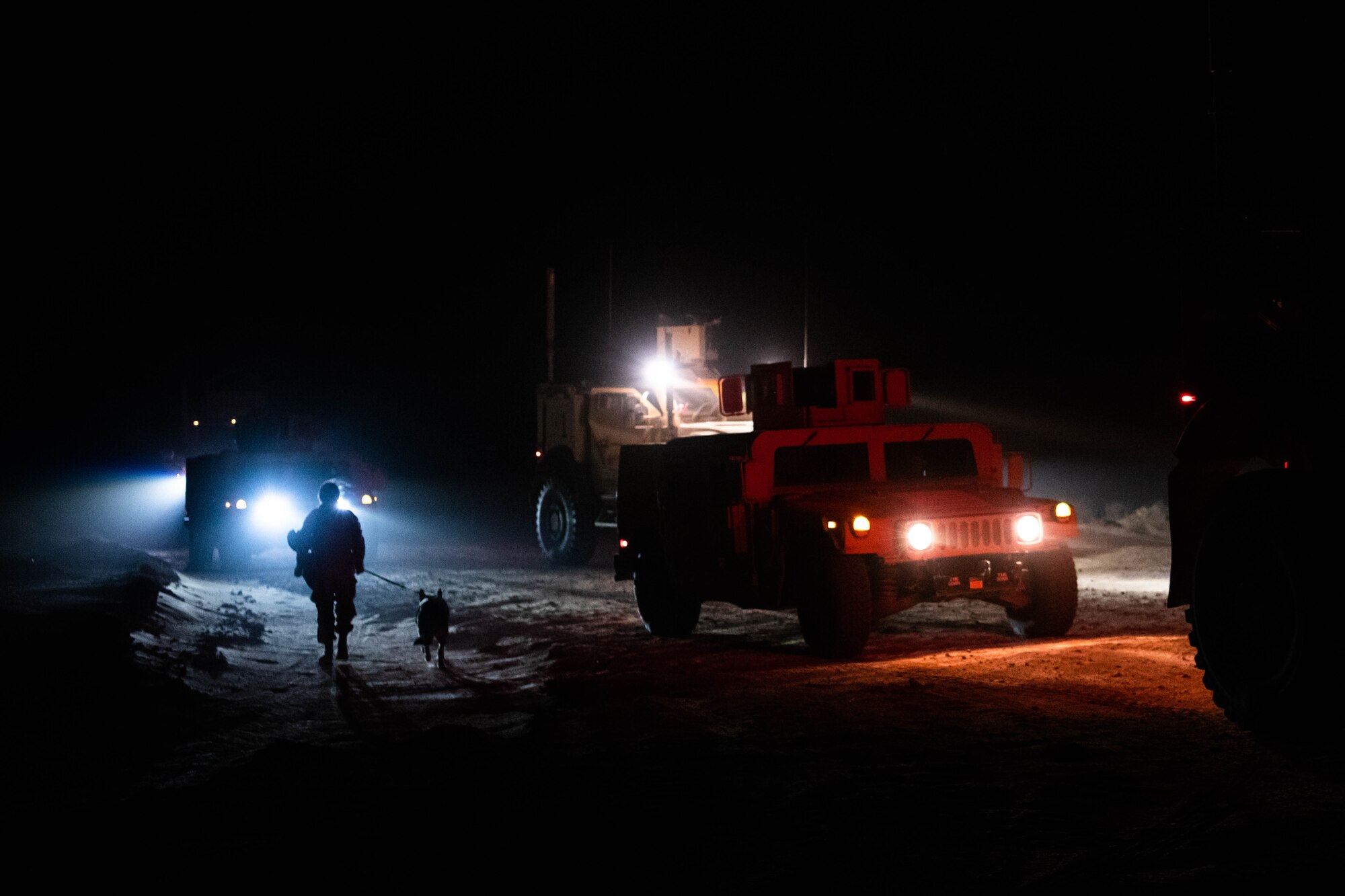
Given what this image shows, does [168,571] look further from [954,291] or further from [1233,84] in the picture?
[954,291]

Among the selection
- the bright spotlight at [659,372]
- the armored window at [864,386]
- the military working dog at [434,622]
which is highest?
the bright spotlight at [659,372]

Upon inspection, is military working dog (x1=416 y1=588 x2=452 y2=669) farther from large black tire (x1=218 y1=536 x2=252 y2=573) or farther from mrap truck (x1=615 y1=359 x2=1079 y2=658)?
large black tire (x1=218 y1=536 x2=252 y2=573)

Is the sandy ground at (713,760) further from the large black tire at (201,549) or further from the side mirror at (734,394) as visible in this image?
the large black tire at (201,549)

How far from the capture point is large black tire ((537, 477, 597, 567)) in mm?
19000

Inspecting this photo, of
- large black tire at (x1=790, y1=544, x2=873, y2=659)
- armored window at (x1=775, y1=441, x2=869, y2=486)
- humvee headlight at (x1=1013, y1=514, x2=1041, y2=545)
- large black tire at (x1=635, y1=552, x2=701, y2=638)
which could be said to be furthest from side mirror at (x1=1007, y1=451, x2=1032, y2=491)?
large black tire at (x1=635, y1=552, x2=701, y2=638)

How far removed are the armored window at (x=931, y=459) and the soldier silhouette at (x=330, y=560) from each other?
14.8 feet

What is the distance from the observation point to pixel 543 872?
462 centimetres

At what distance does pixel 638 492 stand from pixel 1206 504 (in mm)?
6377

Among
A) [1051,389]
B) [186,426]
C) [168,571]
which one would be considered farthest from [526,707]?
[1051,389]

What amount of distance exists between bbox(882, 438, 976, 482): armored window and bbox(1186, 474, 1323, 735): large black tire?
4709mm

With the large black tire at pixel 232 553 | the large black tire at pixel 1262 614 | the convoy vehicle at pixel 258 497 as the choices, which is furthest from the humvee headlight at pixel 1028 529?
the large black tire at pixel 232 553

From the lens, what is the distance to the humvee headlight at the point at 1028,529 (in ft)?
32.7

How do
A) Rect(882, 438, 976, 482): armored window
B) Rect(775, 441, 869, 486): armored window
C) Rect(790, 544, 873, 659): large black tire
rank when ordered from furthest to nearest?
Rect(882, 438, 976, 482): armored window, Rect(775, 441, 869, 486): armored window, Rect(790, 544, 873, 659): large black tire

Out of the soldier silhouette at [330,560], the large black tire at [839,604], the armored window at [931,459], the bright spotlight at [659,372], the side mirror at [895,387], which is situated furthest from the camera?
the bright spotlight at [659,372]
